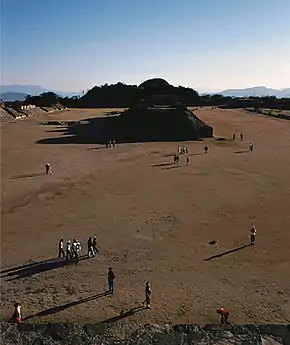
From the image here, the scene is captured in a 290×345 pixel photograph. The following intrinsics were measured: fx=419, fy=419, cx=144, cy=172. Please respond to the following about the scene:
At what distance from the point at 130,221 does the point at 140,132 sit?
27.3 meters

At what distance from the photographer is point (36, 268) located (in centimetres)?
1436

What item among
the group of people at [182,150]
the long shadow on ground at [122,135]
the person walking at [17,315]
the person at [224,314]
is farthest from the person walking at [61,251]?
the long shadow on ground at [122,135]

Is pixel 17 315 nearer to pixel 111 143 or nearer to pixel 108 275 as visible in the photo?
pixel 108 275

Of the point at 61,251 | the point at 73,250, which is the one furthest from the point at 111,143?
the point at 73,250

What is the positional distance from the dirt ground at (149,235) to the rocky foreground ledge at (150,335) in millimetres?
2842

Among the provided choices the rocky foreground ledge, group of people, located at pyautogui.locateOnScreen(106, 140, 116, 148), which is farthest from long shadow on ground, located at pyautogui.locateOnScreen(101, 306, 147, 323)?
group of people, located at pyautogui.locateOnScreen(106, 140, 116, 148)

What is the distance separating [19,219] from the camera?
19203 millimetres

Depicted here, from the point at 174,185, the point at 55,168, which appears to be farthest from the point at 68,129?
the point at 174,185

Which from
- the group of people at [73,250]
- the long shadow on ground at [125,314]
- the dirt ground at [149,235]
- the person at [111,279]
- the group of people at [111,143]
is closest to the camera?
the long shadow on ground at [125,314]

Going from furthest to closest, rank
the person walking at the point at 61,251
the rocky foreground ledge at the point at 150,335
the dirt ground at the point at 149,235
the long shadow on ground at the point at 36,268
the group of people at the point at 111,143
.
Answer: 1. the group of people at the point at 111,143
2. the person walking at the point at 61,251
3. the long shadow on ground at the point at 36,268
4. the dirt ground at the point at 149,235
5. the rocky foreground ledge at the point at 150,335

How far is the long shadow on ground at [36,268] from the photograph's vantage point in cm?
1393

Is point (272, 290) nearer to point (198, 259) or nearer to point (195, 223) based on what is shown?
point (198, 259)

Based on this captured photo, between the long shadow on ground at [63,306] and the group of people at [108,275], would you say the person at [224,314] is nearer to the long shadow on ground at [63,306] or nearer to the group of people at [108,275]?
the group of people at [108,275]

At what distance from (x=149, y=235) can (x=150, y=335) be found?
9.03 metres
